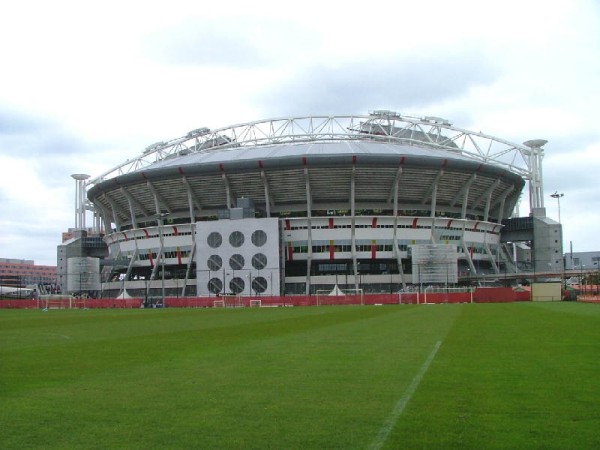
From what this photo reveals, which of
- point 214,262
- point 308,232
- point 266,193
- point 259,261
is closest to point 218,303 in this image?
point 259,261

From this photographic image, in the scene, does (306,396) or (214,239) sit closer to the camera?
(306,396)

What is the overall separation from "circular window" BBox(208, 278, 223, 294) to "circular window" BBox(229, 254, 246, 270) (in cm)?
282

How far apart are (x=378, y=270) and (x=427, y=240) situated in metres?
8.33

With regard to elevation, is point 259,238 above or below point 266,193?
below

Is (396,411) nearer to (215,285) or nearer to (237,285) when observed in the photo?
(237,285)

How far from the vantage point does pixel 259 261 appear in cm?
9731

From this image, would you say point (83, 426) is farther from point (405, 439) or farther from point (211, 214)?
point (211, 214)

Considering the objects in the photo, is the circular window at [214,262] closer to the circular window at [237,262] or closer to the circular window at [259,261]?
the circular window at [237,262]

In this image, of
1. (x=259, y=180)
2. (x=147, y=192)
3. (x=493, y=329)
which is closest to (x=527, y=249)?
(x=259, y=180)

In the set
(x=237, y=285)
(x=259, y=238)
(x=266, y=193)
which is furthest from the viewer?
(x=266, y=193)

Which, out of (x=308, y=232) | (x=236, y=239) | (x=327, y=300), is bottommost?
(x=327, y=300)

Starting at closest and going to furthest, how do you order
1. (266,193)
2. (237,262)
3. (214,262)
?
(237,262) → (214,262) → (266,193)

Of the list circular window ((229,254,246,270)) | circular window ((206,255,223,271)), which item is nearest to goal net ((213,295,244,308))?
circular window ((229,254,246,270))

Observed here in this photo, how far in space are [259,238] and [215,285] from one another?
900 centimetres
